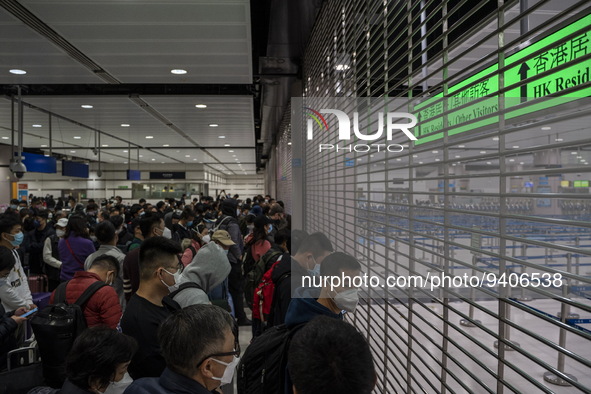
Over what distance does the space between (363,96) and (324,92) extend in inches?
A: 56.4

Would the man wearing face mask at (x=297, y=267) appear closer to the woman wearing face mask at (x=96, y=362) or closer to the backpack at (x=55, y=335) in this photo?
the woman wearing face mask at (x=96, y=362)

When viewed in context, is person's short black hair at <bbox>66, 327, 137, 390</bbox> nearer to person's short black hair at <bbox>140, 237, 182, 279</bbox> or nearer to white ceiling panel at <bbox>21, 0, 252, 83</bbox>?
person's short black hair at <bbox>140, 237, 182, 279</bbox>

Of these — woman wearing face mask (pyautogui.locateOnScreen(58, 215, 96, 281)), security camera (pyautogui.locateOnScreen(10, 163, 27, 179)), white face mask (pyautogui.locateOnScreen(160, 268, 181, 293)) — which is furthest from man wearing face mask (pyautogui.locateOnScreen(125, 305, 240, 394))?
security camera (pyautogui.locateOnScreen(10, 163, 27, 179))

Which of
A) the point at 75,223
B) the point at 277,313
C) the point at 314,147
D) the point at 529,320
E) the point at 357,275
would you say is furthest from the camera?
the point at 529,320

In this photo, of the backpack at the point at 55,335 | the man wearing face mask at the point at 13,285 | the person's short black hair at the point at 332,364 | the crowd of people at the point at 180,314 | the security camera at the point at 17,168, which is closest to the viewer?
the person's short black hair at the point at 332,364

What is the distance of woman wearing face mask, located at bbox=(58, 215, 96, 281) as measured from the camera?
4.99 metres

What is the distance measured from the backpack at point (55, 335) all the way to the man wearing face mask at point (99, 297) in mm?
144

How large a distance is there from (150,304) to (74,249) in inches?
118

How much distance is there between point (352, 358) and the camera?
126 centimetres

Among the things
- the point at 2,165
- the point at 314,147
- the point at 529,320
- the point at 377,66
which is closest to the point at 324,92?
the point at 314,147

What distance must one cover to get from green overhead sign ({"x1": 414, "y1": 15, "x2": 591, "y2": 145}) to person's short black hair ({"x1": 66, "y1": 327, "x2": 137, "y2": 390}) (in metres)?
1.89

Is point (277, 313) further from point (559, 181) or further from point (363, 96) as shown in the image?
point (559, 181)

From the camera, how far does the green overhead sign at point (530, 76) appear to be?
92 cm

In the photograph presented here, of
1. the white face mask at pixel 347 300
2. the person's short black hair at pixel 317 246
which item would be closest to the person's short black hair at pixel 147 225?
the person's short black hair at pixel 317 246
